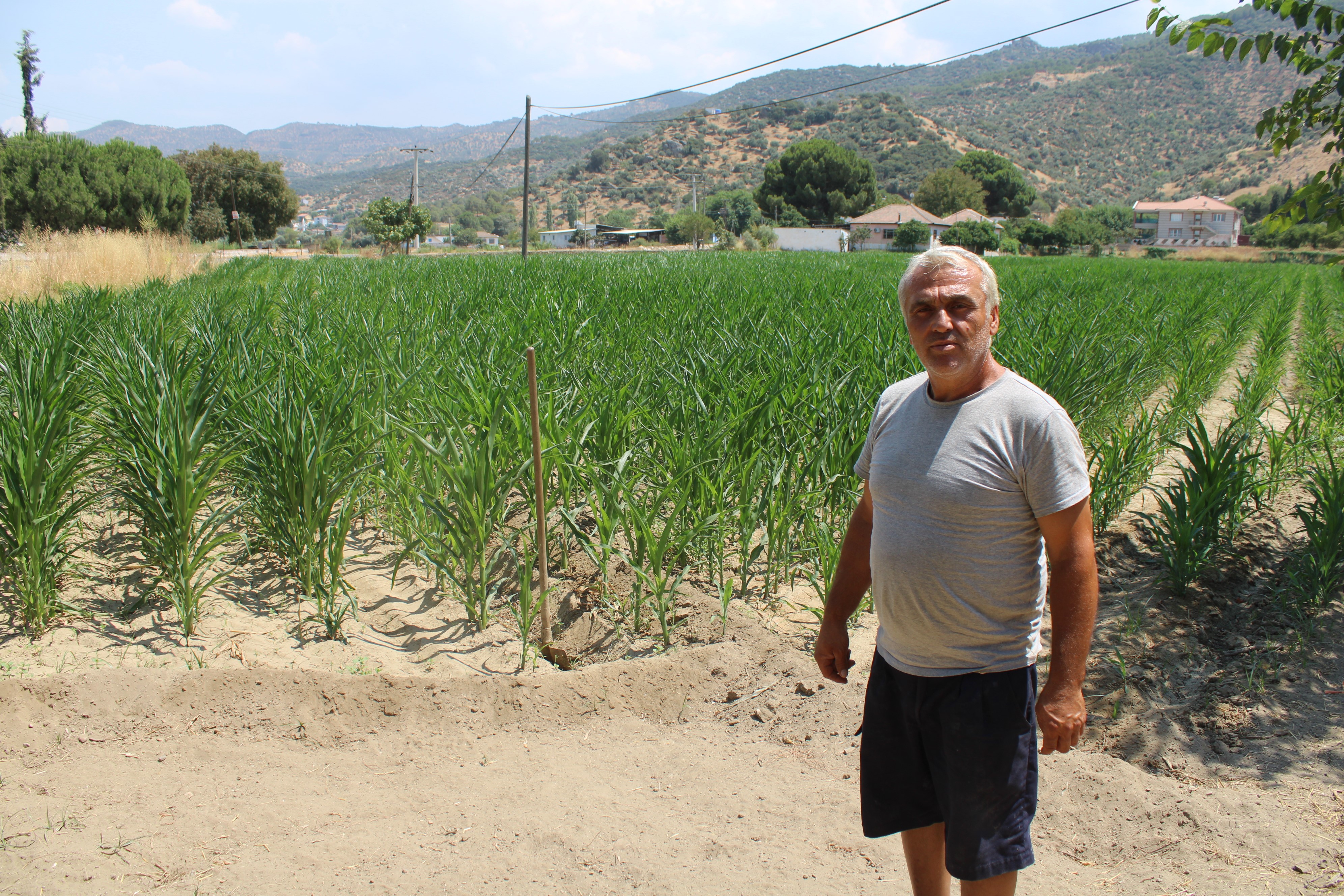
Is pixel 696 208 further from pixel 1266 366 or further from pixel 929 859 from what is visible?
pixel 929 859

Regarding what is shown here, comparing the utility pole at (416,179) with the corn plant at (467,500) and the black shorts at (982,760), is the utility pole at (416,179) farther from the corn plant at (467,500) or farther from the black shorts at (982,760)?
the black shorts at (982,760)

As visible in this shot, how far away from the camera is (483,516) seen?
3.40m

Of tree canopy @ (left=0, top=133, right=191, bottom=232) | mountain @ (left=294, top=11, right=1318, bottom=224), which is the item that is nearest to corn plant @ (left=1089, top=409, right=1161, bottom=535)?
tree canopy @ (left=0, top=133, right=191, bottom=232)

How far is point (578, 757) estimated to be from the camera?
2.76m

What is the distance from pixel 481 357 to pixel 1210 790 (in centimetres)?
415

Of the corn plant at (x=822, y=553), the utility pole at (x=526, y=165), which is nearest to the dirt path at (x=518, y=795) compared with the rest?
the corn plant at (x=822, y=553)

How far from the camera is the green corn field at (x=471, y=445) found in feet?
11.0

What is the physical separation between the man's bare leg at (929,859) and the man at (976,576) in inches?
3.6

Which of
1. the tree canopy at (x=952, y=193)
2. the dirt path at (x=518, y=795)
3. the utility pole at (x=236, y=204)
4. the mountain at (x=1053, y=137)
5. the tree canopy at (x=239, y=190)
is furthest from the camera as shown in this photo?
the mountain at (x=1053, y=137)

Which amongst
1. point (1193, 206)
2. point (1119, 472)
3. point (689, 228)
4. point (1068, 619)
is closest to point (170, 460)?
point (1068, 619)

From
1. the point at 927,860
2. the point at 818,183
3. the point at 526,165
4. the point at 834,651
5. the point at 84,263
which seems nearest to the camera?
the point at 927,860

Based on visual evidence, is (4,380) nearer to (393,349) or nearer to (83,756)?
(393,349)

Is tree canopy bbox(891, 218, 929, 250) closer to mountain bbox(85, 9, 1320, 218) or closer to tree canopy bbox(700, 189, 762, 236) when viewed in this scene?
tree canopy bbox(700, 189, 762, 236)

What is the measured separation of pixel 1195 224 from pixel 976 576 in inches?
3937
